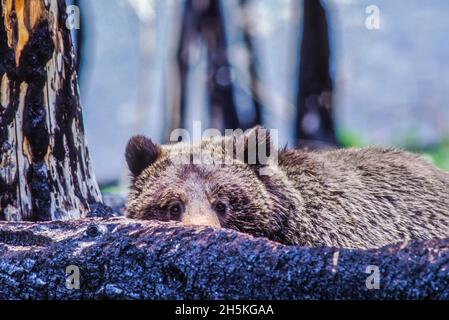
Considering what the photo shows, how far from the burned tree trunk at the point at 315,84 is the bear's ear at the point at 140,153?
6505 mm

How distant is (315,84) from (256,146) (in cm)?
681

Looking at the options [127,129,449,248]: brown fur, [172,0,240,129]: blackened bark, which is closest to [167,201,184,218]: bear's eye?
[127,129,449,248]: brown fur

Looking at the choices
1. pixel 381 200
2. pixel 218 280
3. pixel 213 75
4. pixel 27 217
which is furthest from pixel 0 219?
pixel 213 75

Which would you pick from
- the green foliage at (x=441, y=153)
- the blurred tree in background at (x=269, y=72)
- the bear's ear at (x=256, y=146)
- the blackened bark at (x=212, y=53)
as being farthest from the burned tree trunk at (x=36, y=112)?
the green foliage at (x=441, y=153)

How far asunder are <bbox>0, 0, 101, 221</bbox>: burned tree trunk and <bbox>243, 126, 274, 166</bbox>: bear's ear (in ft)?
3.79

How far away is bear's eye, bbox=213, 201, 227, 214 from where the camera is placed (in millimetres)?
5531

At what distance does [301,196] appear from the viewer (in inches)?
230

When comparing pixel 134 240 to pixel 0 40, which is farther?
pixel 0 40

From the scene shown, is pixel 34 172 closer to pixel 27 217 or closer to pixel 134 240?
pixel 27 217

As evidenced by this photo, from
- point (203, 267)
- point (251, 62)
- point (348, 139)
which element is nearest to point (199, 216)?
point (203, 267)

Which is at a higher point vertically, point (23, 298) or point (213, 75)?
point (213, 75)
